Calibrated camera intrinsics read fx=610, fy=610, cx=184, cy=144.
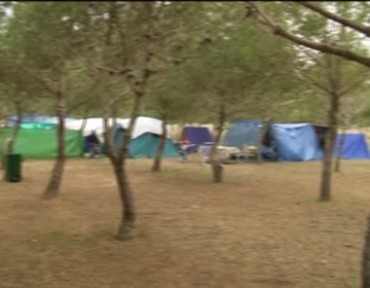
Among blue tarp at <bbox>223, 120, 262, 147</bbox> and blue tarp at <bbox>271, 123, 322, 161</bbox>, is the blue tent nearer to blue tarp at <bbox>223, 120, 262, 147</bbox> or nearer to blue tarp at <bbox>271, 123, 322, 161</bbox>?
blue tarp at <bbox>271, 123, 322, 161</bbox>

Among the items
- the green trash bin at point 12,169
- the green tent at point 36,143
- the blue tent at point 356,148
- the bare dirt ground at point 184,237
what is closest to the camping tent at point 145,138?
the green tent at point 36,143

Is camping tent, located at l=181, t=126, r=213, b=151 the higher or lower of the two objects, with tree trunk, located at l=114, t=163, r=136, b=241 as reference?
higher

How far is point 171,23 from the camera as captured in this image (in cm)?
561

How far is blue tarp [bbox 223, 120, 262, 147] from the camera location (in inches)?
1146

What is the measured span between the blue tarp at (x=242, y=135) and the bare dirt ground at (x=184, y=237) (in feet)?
42.2

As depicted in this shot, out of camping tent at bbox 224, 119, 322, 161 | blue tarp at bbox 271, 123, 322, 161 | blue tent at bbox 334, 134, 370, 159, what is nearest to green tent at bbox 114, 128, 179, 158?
camping tent at bbox 224, 119, 322, 161

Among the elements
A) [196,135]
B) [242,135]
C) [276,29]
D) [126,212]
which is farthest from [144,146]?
[276,29]

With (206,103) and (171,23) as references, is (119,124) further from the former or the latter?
(171,23)

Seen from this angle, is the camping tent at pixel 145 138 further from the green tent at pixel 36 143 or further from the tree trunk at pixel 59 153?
the tree trunk at pixel 59 153

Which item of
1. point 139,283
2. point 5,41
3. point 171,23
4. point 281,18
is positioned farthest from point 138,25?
point 5,41

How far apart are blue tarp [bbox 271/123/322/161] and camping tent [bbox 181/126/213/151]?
5.53 metres

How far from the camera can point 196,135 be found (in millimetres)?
32406

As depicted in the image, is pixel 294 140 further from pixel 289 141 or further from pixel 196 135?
pixel 196 135

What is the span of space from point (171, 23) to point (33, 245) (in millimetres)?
4547
